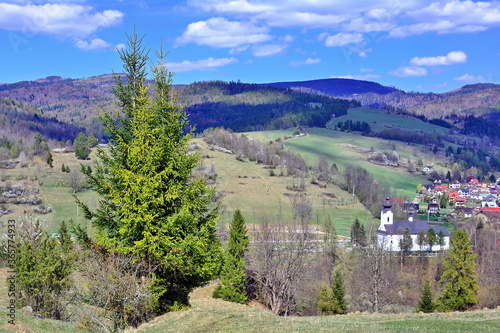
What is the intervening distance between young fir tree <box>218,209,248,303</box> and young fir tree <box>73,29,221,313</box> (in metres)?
25.3

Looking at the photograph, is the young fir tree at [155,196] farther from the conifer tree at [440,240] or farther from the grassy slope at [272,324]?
the conifer tree at [440,240]

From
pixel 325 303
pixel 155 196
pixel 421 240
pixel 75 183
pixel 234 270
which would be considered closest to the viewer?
pixel 155 196

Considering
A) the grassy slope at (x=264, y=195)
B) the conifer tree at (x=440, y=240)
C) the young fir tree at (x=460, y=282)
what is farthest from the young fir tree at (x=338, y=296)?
the conifer tree at (x=440, y=240)

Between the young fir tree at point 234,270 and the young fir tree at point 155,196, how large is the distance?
2535cm

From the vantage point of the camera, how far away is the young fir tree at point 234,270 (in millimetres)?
46219

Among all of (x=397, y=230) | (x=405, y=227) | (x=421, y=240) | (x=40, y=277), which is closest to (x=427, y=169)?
(x=405, y=227)

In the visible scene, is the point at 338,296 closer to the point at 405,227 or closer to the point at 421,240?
the point at 421,240

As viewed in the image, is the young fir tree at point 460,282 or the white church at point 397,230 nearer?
the young fir tree at point 460,282

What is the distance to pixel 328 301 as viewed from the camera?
51.7m

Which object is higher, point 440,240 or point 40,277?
point 40,277

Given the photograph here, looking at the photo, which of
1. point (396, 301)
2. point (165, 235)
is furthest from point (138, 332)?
point (396, 301)

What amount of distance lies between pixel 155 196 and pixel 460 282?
41608 mm

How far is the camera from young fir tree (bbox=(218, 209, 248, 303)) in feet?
152

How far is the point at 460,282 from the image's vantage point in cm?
4831
